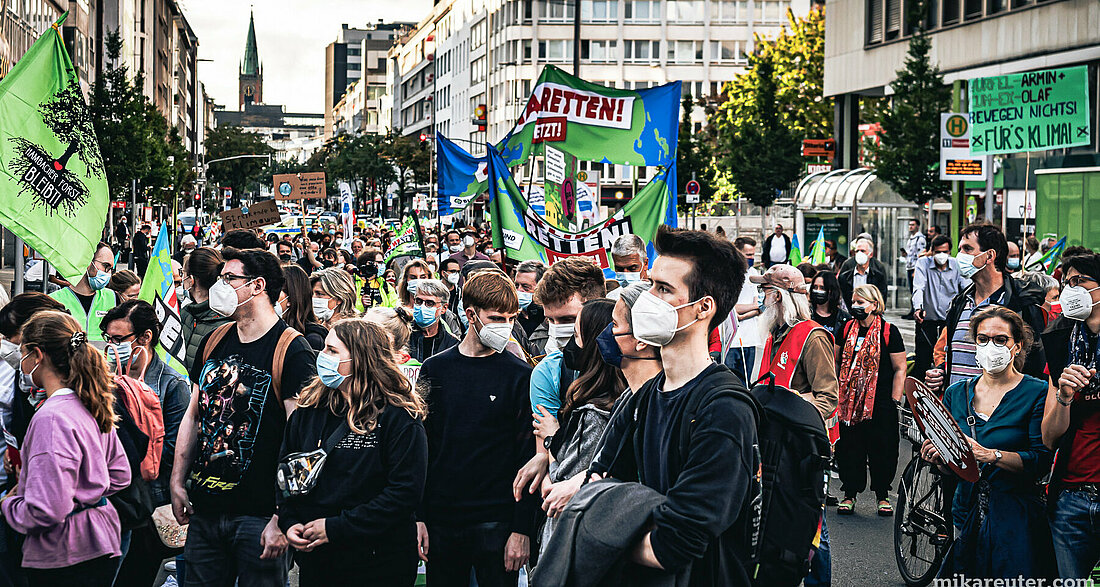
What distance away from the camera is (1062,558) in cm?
591

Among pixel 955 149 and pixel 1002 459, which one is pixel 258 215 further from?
pixel 1002 459

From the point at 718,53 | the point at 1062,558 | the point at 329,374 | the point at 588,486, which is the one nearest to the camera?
the point at 588,486

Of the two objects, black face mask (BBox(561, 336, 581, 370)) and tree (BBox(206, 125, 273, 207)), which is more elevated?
tree (BBox(206, 125, 273, 207))

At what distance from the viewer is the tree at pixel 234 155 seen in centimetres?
10250

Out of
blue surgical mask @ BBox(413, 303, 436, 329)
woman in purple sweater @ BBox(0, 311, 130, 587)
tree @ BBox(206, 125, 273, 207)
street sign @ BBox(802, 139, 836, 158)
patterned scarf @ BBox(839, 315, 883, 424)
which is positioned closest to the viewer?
woman in purple sweater @ BBox(0, 311, 130, 587)

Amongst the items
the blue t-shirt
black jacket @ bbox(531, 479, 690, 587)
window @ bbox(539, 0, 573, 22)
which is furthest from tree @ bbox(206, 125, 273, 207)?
black jacket @ bbox(531, 479, 690, 587)

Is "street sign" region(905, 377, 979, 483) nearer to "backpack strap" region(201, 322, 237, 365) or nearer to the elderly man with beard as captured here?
the elderly man with beard

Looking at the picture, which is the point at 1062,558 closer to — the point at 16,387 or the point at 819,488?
the point at 819,488

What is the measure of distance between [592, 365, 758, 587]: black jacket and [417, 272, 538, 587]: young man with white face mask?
1.95 meters

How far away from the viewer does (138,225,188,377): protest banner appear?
27.0ft

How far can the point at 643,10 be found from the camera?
304 ft

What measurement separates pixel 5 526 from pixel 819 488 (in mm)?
3354

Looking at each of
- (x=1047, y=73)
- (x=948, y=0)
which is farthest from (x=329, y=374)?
(x=948, y=0)

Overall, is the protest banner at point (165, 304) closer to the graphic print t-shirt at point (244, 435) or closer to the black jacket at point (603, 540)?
the graphic print t-shirt at point (244, 435)
